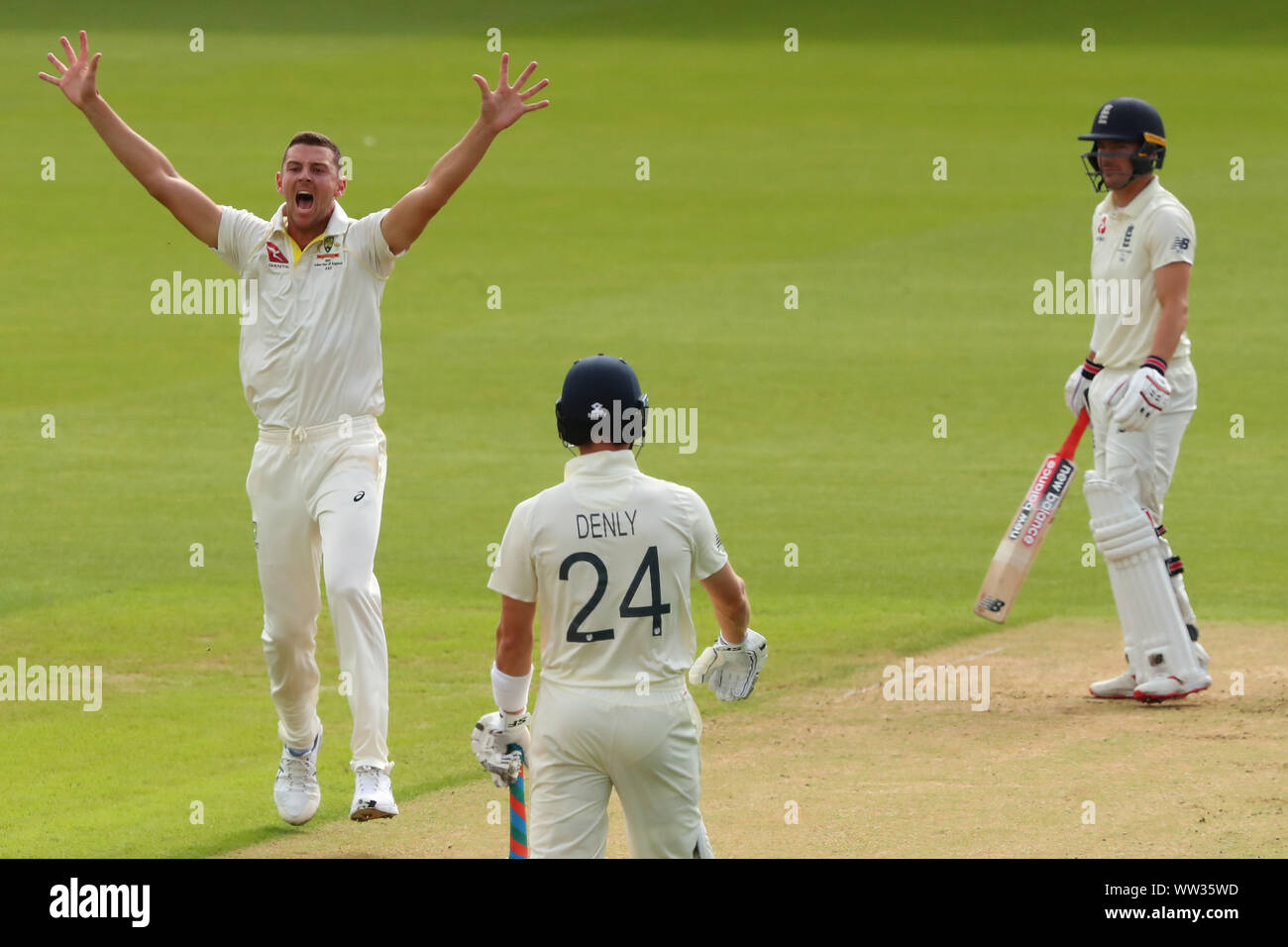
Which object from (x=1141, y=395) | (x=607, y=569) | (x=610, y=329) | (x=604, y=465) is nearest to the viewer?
(x=607, y=569)

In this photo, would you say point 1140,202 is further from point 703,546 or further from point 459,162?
point 703,546

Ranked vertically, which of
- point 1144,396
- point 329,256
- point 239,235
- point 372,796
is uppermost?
point 239,235

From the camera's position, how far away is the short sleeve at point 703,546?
5.57 meters

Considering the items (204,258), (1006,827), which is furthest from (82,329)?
(1006,827)

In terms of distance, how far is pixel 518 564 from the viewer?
5.53 meters

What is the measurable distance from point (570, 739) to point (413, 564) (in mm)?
7057

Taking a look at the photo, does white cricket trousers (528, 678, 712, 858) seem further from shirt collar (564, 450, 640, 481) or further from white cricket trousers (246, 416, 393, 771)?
white cricket trousers (246, 416, 393, 771)

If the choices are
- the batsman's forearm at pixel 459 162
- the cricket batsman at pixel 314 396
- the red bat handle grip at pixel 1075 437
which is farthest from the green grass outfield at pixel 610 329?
the batsman's forearm at pixel 459 162

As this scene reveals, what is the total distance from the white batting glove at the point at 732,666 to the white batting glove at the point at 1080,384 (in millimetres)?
4098

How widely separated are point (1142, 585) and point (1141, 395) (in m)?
0.89

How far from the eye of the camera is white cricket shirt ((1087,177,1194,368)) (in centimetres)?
918

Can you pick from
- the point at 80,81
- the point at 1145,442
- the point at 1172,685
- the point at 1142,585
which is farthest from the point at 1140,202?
the point at 80,81

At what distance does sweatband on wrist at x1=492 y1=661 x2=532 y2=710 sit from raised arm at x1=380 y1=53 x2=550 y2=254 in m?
2.12

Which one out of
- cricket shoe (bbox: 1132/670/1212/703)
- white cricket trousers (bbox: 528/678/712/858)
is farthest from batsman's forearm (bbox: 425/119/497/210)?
cricket shoe (bbox: 1132/670/1212/703)
